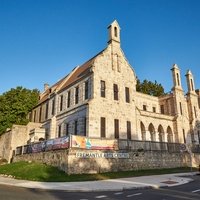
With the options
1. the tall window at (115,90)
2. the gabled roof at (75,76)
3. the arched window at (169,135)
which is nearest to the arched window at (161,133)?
the arched window at (169,135)

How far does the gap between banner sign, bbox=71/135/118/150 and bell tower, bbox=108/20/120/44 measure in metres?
16.6

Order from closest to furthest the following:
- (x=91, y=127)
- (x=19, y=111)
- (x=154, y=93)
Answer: (x=91, y=127)
(x=19, y=111)
(x=154, y=93)

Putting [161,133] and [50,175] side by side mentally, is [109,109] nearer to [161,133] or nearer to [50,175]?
[50,175]

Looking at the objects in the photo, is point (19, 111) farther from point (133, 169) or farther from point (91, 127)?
point (133, 169)

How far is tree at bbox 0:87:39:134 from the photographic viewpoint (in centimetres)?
3992

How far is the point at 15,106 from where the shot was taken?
42031 millimetres

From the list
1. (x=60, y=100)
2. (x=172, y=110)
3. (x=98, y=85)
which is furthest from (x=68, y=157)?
(x=172, y=110)

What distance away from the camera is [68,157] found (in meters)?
20.1

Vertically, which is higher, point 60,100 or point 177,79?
point 177,79

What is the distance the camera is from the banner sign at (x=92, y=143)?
20969 mm

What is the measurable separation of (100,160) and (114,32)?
803 inches

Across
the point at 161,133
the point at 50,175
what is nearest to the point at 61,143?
the point at 50,175

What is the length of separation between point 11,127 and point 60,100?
35.5 ft

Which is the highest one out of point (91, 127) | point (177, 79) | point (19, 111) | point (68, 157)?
point (177, 79)
